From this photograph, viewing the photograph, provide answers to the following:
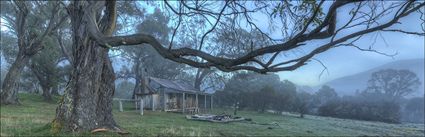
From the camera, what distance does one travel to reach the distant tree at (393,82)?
9625 centimetres

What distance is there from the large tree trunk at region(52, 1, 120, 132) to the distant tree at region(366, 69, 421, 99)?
3415 inches

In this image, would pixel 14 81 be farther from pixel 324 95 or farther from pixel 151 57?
pixel 324 95

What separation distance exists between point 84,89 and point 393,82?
90843mm

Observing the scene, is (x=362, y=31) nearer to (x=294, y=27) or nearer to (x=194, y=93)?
(x=294, y=27)

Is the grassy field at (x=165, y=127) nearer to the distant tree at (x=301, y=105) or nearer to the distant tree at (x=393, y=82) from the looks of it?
the distant tree at (x=301, y=105)

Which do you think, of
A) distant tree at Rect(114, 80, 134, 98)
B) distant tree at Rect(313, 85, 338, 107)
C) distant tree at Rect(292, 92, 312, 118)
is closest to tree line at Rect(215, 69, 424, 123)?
distant tree at Rect(292, 92, 312, 118)

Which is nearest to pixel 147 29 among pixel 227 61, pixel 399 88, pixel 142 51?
pixel 142 51

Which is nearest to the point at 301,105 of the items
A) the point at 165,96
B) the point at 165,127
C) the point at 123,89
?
the point at 165,96

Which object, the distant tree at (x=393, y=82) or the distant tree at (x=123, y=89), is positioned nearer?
the distant tree at (x=123, y=89)

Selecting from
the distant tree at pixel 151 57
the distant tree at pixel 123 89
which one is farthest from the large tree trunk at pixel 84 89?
the distant tree at pixel 123 89

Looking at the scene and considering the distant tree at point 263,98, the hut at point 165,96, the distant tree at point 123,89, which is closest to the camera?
the hut at point 165,96

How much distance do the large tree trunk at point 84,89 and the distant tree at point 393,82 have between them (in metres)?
86.7

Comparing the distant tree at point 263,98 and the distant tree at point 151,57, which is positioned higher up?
the distant tree at point 151,57

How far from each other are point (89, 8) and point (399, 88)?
90.4 m
